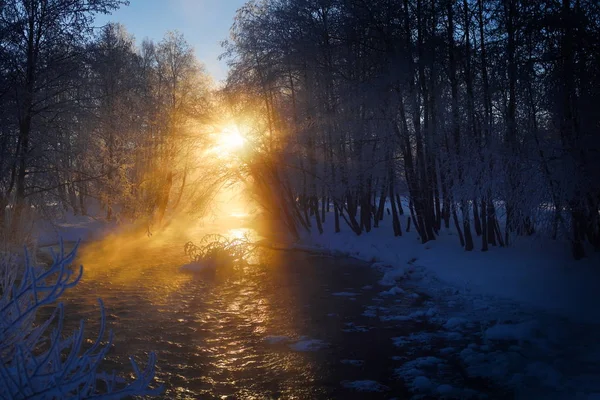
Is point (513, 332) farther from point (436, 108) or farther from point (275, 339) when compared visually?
point (436, 108)

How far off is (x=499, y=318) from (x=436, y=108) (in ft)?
24.8

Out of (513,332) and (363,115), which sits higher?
(363,115)

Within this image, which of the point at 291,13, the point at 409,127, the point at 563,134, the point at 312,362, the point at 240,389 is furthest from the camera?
the point at 291,13

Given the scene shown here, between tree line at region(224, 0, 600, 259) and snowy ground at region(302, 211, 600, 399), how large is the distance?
95 centimetres

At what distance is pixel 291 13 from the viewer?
60.8 ft

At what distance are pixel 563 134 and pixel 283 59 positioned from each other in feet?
40.5

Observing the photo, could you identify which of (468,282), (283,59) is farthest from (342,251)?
(283,59)

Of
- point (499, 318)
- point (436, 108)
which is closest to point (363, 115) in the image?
point (436, 108)

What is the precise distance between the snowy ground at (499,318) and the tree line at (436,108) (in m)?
0.95

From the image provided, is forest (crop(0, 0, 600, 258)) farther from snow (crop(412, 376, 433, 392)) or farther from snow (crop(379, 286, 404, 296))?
snow (crop(412, 376, 433, 392))

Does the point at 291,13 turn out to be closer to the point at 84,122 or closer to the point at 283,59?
the point at 283,59

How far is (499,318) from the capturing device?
899cm

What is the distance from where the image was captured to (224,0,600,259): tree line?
398 inches

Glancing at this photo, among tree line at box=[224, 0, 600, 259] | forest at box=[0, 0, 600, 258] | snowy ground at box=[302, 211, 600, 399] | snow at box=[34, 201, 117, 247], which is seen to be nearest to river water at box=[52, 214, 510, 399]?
snowy ground at box=[302, 211, 600, 399]
